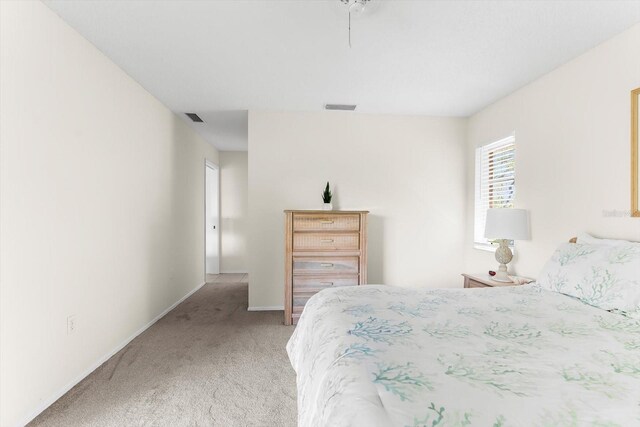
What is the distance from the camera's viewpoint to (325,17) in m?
2.02

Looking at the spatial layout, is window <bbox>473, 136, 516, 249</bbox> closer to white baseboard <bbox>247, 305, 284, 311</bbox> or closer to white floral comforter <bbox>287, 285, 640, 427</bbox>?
white floral comforter <bbox>287, 285, 640, 427</bbox>

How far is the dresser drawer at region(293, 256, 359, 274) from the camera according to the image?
3369 mm

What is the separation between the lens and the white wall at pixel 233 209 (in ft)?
20.3

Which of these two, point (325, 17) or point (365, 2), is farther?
point (325, 17)

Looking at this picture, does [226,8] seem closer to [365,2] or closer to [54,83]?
[365,2]

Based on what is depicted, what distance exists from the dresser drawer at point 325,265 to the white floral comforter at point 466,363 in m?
1.65

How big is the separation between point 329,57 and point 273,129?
57.6 inches

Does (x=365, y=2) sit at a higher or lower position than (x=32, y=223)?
higher

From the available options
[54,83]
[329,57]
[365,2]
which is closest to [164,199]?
[54,83]

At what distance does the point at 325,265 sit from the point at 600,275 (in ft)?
7.31

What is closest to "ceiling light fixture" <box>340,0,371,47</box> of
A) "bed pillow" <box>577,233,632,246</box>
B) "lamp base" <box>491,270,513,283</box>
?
"bed pillow" <box>577,233,632,246</box>

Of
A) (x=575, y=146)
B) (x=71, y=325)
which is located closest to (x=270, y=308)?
(x=71, y=325)

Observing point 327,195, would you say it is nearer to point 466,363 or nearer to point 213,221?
point 466,363

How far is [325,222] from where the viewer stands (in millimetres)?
3434
